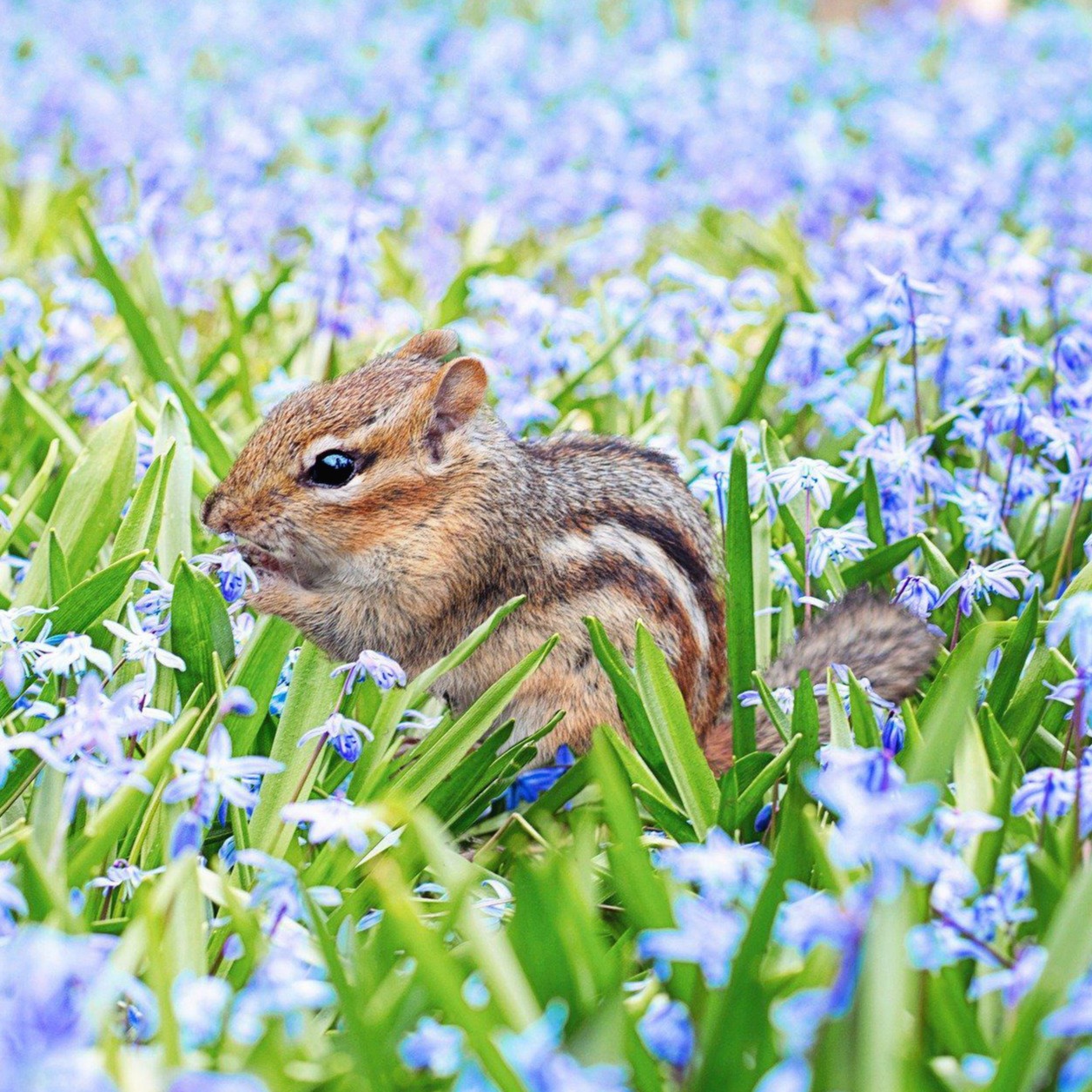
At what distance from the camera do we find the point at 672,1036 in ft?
5.09

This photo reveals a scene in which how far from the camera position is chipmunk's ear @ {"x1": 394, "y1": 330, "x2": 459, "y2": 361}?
3.23 m

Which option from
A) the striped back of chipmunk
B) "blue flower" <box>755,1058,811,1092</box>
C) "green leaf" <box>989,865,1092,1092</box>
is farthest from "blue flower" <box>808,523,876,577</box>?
"blue flower" <box>755,1058,811,1092</box>

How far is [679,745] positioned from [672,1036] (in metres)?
0.84

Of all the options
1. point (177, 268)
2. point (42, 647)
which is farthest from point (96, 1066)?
point (177, 268)

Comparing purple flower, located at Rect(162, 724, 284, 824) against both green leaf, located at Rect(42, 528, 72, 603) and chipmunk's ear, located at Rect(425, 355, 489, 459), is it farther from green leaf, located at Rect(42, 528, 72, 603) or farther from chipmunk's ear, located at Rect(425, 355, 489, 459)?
chipmunk's ear, located at Rect(425, 355, 489, 459)

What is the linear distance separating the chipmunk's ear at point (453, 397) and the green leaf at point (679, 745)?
83 centimetres

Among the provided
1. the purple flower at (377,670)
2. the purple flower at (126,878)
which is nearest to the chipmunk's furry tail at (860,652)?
the purple flower at (377,670)

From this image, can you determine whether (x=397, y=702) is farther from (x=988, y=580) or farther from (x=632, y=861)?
(x=988, y=580)

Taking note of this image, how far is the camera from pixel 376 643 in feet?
9.27

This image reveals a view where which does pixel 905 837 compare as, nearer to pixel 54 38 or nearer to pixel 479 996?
pixel 479 996

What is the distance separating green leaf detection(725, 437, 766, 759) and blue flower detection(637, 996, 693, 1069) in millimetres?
1061

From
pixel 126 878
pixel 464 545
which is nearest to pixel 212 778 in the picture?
pixel 126 878

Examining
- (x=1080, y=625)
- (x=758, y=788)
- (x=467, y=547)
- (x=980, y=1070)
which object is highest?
(x=1080, y=625)

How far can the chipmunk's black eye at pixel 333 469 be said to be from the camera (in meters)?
2.83
